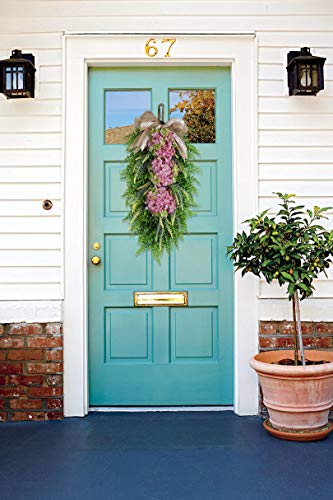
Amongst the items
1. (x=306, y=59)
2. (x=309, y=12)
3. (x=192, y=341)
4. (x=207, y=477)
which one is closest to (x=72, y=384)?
(x=192, y=341)

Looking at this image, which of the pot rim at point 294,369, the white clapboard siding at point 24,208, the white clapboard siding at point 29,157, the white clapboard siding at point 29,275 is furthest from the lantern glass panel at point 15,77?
the pot rim at point 294,369

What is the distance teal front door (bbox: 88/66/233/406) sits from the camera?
3678 millimetres

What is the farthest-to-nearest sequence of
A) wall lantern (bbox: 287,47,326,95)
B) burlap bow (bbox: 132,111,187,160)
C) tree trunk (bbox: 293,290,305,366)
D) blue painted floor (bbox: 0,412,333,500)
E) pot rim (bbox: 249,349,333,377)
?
burlap bow (bbox: 132,111,187,160), wall lantern (bbox: 287,47,326,95), tree trunk (bbox: 293,290,305,366), pot rim (bbox: 249,349,333,377), blue painted floor (bbox: 0,412,333,500)

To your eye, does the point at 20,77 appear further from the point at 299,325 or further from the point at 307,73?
the point at 299,325

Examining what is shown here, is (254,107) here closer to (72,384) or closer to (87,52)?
(87,52)

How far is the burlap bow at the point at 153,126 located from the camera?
3.65 metres

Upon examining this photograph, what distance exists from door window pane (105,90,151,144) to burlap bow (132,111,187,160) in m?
0.08

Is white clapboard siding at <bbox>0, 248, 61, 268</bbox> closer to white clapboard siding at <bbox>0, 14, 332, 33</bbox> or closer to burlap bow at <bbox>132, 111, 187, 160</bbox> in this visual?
burlap bow at <bbox>132, 111, 187, 160</bbox>

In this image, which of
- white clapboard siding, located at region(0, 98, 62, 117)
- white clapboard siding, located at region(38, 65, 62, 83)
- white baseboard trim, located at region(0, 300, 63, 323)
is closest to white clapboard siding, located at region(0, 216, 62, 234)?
white baseboard trim, located at region(0, 300, 63, 323)

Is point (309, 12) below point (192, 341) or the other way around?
the other way around

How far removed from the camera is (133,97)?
12.2ft

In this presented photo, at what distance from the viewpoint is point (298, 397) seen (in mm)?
3088

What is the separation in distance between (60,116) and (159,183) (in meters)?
0.77

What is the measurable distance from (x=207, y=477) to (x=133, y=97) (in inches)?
94.7
